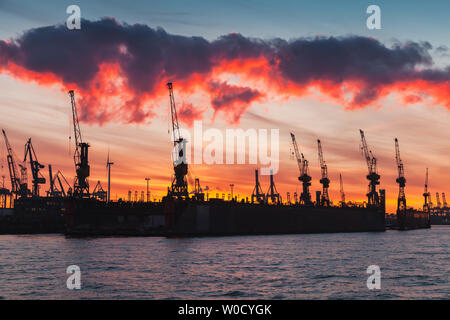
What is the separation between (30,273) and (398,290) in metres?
45.0

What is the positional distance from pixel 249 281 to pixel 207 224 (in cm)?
12889

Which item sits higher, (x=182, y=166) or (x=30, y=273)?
(x=182, y=166)

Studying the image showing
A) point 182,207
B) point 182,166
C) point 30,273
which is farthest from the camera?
point 182,166

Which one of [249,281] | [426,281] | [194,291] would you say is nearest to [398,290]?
[426,281]

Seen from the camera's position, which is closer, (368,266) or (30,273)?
(30,273)

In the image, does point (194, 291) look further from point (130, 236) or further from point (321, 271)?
point (130, 236)

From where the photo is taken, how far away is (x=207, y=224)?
186m
